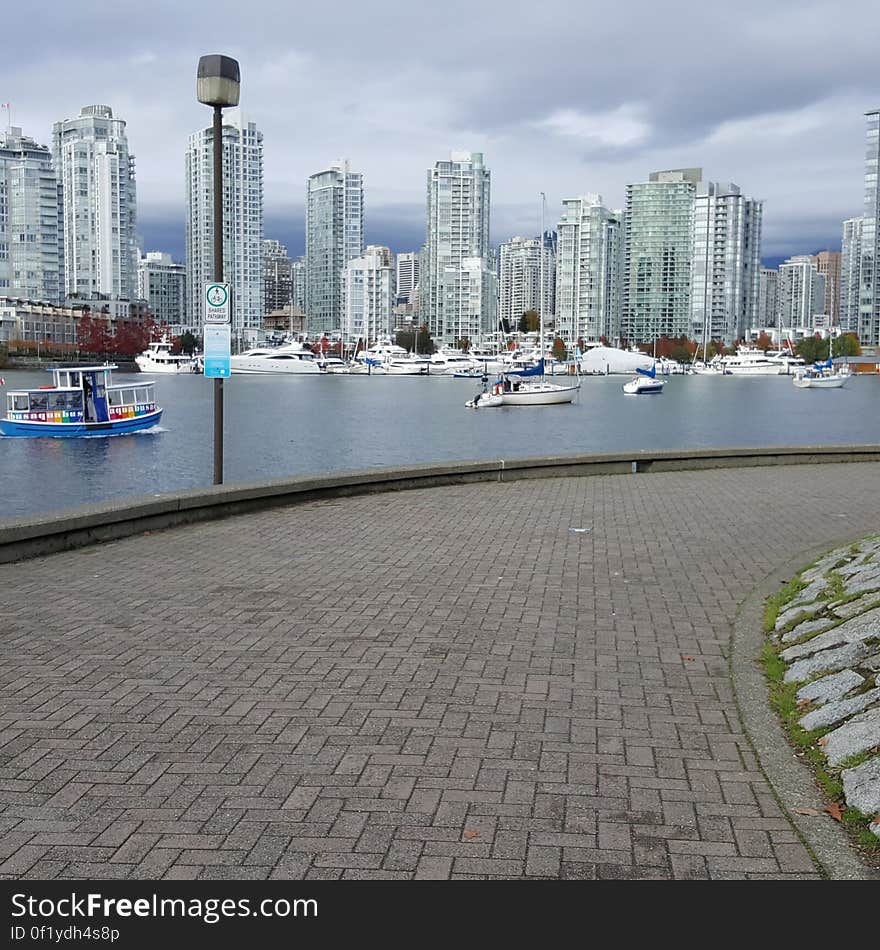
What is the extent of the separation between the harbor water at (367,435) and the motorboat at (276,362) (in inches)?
1965

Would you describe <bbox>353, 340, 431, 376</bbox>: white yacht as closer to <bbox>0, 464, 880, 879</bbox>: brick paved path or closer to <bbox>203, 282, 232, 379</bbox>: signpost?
<bbox>203, 282, 232, 379</bbox>: signpost

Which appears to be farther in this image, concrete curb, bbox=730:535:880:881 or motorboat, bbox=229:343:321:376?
motorboat, bbox=229:343:321:376

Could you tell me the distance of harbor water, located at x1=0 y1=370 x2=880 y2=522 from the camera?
3759cm

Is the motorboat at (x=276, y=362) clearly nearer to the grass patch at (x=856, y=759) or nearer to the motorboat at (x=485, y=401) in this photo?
the motorboat at (x=485, y=401)

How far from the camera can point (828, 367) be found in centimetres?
13338

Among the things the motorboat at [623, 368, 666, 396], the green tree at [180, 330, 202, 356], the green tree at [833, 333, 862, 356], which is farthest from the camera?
the green tree at [833, 333, 862, 356]

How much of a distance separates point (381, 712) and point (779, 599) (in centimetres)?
385

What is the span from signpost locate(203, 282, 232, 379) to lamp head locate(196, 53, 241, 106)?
2.01 m

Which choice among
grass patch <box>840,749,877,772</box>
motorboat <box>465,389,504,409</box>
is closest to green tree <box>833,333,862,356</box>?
motorboat <box>465,389,504,409</box>

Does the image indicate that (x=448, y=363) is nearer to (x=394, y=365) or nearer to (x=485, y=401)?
(x=394, y=365)

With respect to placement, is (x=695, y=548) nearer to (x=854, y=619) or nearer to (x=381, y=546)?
(x=381, y=546)

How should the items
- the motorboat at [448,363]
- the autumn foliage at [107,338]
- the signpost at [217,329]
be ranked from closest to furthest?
1. the signpost at [217,329]
2. the motorboat at [448,363]
3. the autumn foliage at [107,338]

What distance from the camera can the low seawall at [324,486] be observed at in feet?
32.3

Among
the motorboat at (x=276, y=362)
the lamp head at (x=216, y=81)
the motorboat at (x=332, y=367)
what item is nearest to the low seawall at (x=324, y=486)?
the lamp head at (x=216, y=81)
